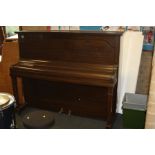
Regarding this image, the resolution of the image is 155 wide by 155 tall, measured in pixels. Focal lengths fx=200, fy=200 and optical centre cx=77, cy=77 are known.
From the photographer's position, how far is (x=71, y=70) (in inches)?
103

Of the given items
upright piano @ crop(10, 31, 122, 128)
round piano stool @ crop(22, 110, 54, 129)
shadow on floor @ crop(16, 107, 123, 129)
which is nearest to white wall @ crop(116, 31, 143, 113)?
upright piano @ crop(10, 31, 122, 128)

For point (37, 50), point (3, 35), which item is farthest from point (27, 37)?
point (3, 35)

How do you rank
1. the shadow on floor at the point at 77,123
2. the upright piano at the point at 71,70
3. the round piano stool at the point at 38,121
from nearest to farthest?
1. the round piano stool at the point at 38,121
2. the upright piano at the point at 71,70
3. the shadow on floor at the point at 77,123

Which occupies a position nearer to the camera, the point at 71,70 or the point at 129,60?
the point at 71,70

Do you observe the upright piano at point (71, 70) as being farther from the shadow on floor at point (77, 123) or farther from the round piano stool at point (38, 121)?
the round piano stool at point (38, 121)

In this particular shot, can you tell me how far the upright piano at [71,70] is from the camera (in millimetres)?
2500

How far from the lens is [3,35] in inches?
199

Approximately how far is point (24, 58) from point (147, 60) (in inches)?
81.5

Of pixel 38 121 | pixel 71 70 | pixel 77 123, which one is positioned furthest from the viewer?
pixel 77 123

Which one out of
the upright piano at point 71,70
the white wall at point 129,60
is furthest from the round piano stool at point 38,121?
→ the white wall at point 129,60

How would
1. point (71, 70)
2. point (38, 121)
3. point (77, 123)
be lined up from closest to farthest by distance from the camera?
1. point (38, 121)
2. point (71, 70)
3. point (77, 123)

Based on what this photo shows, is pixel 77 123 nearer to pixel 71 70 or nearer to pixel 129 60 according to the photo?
pixel 71 70

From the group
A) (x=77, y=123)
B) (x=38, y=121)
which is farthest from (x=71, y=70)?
(x=38, y=121)
